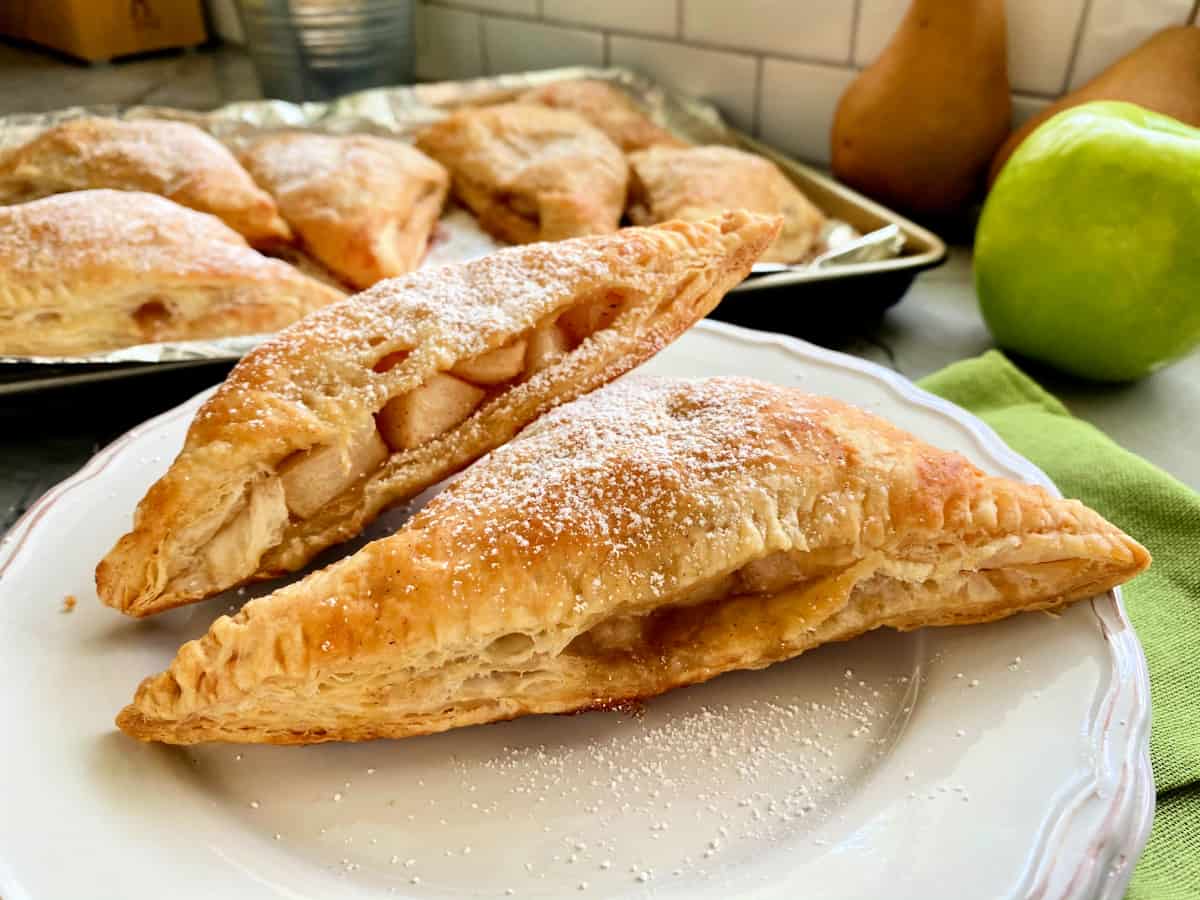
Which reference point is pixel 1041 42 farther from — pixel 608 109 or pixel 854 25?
pixel 608 109

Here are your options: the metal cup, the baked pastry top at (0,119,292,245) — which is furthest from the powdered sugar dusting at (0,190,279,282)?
the metal cup

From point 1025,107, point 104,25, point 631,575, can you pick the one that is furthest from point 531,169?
point 104,25

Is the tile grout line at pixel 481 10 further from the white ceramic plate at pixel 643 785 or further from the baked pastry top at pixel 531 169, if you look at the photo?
the white ceramic plate at pixel 643 785

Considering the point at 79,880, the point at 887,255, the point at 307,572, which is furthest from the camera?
the point at 887,255

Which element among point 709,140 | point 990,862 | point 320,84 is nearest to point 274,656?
point 990,862

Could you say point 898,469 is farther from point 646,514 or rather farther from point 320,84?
point 320,84

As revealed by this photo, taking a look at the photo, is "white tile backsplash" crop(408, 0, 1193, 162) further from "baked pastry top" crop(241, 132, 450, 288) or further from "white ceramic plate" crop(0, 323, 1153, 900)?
"white ceramic plate" crop(0, 323, 1153, 900)
